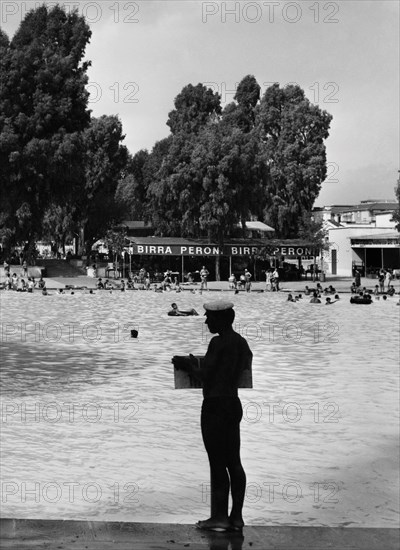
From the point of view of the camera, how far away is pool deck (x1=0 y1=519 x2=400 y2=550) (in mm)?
5340

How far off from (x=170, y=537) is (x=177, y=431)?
7.68m

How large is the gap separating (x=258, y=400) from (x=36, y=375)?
5.68 meters

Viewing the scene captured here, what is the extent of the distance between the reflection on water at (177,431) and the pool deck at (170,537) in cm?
309

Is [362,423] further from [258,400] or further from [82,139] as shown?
[82,139]

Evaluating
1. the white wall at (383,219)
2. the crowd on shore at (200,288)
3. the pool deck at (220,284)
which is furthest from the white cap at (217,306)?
the white wall at (383,219)

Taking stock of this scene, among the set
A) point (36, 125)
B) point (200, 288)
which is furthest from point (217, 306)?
point (36, 125)

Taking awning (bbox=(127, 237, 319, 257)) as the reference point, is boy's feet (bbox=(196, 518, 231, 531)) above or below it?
below

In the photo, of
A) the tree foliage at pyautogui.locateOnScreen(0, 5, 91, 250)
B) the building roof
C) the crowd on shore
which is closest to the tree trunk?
the crowd on shore

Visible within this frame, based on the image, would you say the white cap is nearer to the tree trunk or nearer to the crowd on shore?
the crowd on shore

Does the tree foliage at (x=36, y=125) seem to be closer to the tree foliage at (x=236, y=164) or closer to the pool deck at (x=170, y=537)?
the tree foliage at (x=236, y=164)

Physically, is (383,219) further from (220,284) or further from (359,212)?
(220,284)

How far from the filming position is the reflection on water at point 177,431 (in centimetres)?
955

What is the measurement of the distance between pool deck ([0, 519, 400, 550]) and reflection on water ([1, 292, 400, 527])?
3085 mm

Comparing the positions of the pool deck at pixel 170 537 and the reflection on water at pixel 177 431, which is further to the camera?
the reflection on water at pixel 177 431
